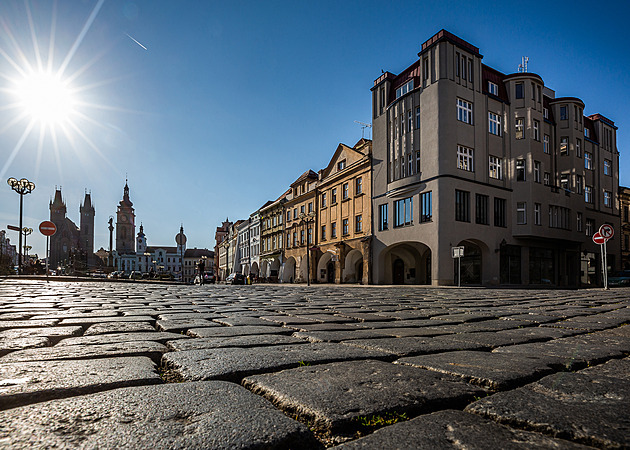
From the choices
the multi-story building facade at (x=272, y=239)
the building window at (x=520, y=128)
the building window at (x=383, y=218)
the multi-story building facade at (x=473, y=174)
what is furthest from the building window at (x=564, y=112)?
the multi-story building facade at (x=272, y=239)

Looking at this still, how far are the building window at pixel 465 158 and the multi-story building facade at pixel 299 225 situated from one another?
18.5 metres

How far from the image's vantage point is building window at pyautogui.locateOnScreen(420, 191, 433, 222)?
89.5 ft

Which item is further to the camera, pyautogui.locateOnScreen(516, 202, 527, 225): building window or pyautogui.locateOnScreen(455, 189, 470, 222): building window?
pyautogui.locateOnScreen(516, 202, 527, 225): building window

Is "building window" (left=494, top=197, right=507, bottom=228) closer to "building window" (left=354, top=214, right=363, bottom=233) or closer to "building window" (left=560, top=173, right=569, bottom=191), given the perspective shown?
"building window" (left=560, top=173, right=569, bottom=191)

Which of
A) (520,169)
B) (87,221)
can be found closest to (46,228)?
(520,169)

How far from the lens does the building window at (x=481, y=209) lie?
2814 centimetres

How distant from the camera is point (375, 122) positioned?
3350 centimetres

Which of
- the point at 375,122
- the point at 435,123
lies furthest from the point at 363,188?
the point at 435,123

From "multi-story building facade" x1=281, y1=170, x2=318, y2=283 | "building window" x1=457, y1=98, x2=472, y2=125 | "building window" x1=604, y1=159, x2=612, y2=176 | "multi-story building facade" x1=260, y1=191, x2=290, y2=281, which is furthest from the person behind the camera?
"multi-story building facade" x1=260, y1=191, x2=290, y2=281

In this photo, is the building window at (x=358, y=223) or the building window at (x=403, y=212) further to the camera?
the building window at (x=358, y=223)

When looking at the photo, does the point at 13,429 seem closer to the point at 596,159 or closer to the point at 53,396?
the point at 53,396

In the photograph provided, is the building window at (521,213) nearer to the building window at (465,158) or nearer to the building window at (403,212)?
the building window at (465,158)

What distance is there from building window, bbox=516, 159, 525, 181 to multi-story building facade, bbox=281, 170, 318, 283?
20.0m

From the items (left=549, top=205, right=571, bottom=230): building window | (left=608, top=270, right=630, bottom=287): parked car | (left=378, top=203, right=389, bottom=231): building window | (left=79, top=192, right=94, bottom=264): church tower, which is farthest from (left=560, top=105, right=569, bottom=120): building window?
(left=79, top=192, right=94, bottom=264): church tower
